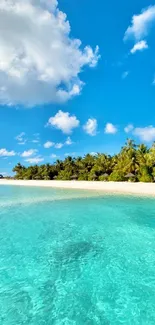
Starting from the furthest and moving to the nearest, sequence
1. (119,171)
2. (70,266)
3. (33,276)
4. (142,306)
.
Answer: (119,171), (70,266), (33,276), (142,306)

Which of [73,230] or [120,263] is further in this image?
[73,230]

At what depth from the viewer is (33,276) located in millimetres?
6516

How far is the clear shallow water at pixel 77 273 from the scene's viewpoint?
15.9 ft

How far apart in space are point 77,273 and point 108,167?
120 feet

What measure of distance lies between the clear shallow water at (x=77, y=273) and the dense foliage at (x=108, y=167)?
23.3 meters

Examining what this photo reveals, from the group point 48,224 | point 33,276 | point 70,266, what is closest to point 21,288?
point 33,276

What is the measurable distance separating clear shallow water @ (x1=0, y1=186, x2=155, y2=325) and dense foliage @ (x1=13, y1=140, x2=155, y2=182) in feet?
76.4

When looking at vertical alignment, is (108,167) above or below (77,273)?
above

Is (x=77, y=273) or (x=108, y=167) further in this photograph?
(x=108, y=167)

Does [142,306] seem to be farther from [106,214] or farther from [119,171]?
[119,171]

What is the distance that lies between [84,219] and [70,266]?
6.41 m

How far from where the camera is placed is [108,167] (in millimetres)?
42781

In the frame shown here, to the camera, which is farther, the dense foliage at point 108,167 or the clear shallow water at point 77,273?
the dense foliage at point 108,167

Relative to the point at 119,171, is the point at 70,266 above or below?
below
